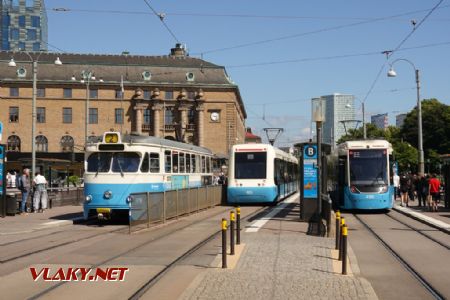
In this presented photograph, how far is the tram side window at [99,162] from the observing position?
20.6 meters

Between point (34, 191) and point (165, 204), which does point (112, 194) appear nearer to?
point (165, 204)

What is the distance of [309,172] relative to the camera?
822 inches

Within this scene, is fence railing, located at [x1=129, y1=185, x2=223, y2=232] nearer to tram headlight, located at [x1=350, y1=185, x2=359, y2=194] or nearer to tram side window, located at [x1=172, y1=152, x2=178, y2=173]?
tram side window, located at [x1=172, y1=152, x2=178, y2=173]

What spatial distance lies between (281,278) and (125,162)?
38.9 feet

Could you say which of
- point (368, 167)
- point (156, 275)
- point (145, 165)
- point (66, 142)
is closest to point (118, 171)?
point (145, 165)

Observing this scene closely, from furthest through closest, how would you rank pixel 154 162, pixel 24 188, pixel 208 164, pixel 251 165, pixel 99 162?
pixel 208 164 < pixel 251 165 < pixel 24 188 < pixel 154 162 < pixel 99 162

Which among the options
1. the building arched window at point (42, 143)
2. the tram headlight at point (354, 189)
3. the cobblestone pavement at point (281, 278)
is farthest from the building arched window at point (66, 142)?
the cobblestone pavement at point (281, 278)

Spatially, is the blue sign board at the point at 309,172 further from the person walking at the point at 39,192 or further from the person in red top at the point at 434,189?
the person walking at the point at 39,192

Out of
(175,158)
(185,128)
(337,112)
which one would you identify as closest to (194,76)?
(185,128)

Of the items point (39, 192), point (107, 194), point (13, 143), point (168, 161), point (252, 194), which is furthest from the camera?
point (13, 143)

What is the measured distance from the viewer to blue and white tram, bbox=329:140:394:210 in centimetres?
2620

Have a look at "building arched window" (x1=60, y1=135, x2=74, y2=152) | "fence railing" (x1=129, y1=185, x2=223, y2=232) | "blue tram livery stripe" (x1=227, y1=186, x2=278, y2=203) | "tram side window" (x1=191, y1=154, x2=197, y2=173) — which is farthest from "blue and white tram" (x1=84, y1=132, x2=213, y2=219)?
"building arched window" (x1=60, y1=135, x2=74, y2=152)

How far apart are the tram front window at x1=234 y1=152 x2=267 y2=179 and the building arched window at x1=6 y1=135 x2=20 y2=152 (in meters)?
68.5

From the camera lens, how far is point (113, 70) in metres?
96.4
